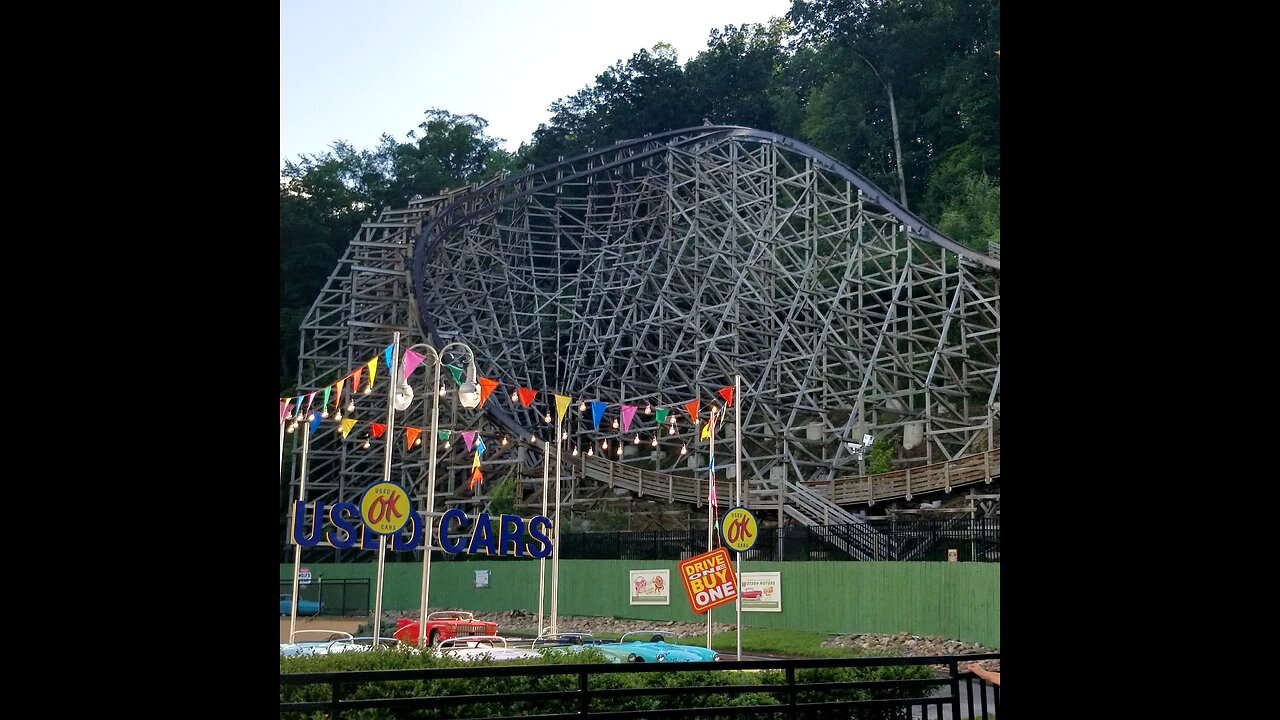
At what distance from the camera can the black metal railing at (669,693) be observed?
4.75 metres

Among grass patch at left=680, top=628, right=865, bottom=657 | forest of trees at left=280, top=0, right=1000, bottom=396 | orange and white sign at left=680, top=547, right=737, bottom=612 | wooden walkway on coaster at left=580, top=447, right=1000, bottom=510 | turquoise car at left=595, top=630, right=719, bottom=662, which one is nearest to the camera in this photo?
turquoise car at left=595, top=630, right=719, bottom=662

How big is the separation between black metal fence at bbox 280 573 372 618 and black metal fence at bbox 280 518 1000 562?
5.75 m

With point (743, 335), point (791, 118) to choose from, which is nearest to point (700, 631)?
point (743, 335)

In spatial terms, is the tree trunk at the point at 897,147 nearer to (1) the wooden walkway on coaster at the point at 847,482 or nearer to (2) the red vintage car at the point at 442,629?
(1) the wooden walkway on coaster at the point at 847,482

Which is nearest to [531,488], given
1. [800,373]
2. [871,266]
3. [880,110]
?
[800,373]

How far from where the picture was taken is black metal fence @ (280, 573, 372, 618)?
31.7 meters

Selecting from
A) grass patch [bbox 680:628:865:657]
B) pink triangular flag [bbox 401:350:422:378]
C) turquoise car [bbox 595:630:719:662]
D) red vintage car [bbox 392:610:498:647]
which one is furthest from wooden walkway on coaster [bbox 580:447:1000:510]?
pink triangular flag [bbox 401:350:422:378]

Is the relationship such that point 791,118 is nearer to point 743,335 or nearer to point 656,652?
point 743,335

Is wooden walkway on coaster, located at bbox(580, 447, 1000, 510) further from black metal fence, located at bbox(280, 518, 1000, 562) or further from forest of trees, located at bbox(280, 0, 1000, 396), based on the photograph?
forest of trees, located at bbox(280, 0, 1000, 396)

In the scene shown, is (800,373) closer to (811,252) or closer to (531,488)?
(811,252)
